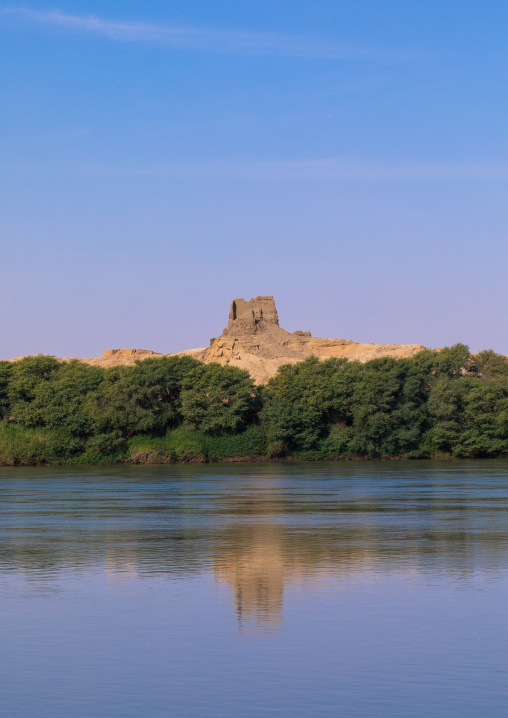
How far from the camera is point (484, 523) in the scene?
30406 millimetres

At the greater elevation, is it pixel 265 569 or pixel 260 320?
pixel 260 320

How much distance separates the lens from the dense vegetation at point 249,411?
298ft

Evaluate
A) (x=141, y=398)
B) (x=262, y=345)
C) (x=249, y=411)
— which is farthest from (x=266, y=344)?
(x=141, y=398)

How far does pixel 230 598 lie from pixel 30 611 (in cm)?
332

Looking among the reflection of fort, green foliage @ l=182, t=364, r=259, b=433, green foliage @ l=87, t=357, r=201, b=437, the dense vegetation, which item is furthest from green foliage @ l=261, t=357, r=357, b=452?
the reflection of fort

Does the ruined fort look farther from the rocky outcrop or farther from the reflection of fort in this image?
the reflection of fort

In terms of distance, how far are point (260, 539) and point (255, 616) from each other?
36.5 feet

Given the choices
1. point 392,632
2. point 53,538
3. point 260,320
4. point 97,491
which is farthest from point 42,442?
point 260,320

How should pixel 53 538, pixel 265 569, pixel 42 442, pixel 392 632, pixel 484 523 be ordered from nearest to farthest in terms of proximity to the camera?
pixel 392 632, pixel 265 569, pixel 53 538, pixel 484 523, pixel 42 442

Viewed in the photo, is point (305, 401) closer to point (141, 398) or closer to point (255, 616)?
point (141, 398)

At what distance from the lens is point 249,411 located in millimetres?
99625

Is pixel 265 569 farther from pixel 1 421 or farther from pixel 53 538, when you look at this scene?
pixel 1 421

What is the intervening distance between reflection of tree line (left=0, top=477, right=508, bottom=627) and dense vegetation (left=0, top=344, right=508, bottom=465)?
165ft

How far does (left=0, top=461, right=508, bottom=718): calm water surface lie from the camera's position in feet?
36.0
